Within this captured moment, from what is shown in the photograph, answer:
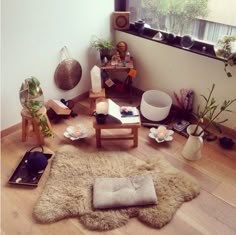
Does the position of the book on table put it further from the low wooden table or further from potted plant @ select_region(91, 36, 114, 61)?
potted plant @ select_region(91, 36, 114, 61)

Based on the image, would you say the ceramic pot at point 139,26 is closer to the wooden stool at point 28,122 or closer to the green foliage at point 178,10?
the green foliage at point 178,10

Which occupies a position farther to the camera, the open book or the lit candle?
the lit candle

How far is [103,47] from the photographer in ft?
7.44

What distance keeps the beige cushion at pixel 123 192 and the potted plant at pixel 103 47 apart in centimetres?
109

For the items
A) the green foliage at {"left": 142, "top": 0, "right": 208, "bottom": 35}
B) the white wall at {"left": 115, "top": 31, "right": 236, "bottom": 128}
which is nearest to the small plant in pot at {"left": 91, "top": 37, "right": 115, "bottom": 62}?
the white wall at {"left": 115, "top": 31, "right": 236, "bottom": 128}

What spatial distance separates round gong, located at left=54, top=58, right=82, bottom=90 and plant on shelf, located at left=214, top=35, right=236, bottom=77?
1071mm

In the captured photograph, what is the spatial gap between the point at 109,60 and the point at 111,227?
1.37 m

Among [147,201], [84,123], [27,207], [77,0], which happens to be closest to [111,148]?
[84,123]

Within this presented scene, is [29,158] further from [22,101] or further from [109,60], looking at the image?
[109,60]

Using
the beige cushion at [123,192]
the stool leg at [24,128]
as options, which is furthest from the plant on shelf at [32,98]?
the beige cushion at [123,192]

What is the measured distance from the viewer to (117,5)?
2.32 m

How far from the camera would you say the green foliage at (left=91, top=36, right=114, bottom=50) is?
2.27 meters

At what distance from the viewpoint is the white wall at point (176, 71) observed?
6.52 feet

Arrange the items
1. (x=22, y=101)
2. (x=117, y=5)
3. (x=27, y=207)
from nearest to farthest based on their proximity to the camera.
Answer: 1. (x=27, y=207)
2. (x=22, y=101)
3. (x=117, y=5)
